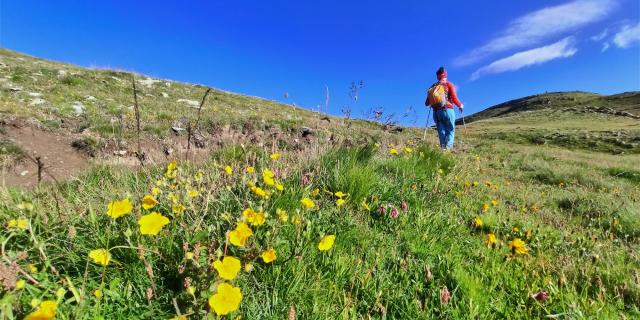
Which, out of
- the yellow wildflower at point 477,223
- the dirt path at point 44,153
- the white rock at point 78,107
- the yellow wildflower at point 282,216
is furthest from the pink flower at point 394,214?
the white rock at point 78,107

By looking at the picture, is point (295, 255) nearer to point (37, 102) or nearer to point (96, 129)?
point (96, 129)

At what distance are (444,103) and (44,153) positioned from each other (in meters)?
10.1

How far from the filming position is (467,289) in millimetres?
2520

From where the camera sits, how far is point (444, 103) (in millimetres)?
10781

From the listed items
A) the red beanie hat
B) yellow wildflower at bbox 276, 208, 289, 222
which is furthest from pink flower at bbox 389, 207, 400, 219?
the red beanie hat

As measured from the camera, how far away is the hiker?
10844mm

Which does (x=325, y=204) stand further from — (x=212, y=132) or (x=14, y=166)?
(x=212, y=132)

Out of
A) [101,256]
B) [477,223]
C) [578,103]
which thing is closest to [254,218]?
[101,256]

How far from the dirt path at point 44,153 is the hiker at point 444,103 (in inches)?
355

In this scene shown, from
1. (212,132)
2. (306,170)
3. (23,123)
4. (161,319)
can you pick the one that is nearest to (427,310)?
(161,319)

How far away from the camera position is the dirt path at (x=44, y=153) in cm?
677

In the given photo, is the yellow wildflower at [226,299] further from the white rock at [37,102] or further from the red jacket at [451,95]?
the white rock at [37,102]

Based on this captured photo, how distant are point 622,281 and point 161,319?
332 centimetres

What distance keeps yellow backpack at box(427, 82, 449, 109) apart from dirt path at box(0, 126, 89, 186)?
897 centimetres
